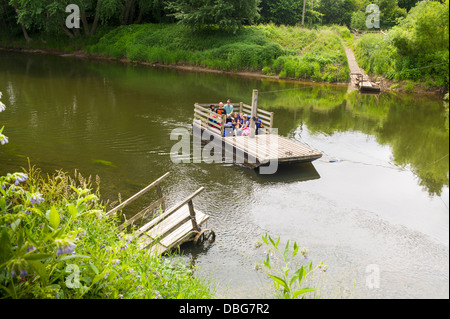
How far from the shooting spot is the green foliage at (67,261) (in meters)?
4.32

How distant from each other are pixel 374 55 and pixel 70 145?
89.5 ft

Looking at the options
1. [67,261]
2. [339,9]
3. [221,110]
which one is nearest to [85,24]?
[339,9]

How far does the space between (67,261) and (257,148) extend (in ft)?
36.9

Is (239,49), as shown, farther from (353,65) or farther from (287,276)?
(287,276)

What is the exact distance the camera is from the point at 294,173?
15195mm

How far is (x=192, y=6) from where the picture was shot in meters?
42.2

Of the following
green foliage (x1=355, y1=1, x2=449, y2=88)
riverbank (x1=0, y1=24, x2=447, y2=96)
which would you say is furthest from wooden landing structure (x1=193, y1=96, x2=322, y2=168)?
riverbank (x1=0, y1=24, x2=447, y2=96)

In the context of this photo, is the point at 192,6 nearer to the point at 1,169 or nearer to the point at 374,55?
the point at 374,55

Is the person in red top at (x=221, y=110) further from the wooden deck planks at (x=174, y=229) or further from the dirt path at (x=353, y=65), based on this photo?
the dirt path at (x=353, y=65)

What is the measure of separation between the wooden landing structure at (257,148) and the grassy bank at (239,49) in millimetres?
19821

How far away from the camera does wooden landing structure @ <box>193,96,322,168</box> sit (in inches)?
591

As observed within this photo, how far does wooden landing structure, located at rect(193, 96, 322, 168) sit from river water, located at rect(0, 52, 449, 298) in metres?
0.54

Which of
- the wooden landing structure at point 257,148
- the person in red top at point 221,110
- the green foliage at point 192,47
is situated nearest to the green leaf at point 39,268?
the wooden landing structure at point 257,148
